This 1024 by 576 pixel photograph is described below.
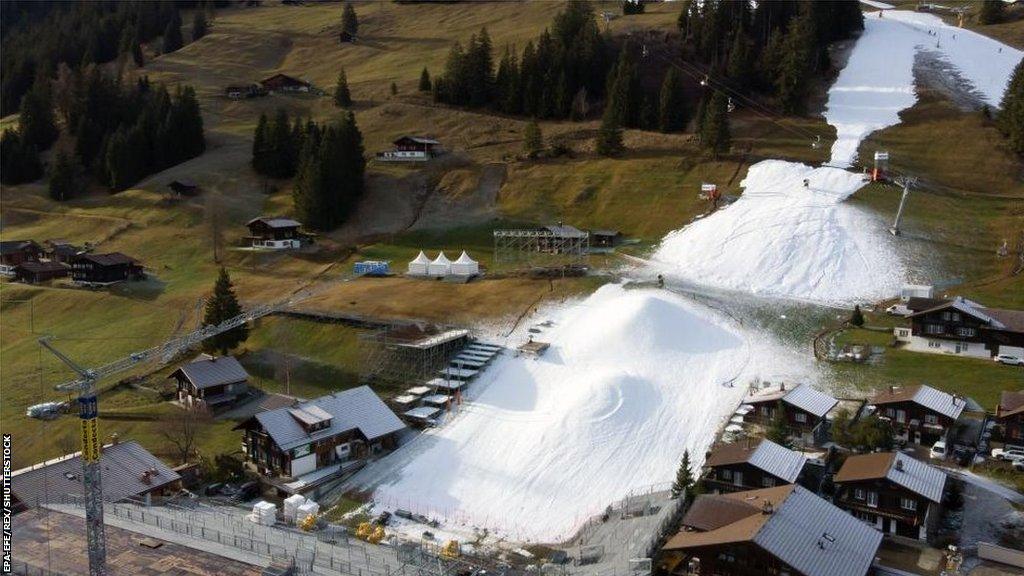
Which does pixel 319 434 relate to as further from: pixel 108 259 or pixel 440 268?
pixel 108 259

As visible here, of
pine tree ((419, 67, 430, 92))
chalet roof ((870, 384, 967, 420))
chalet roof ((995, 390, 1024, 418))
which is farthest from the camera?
pine tree ((419, 67, 430, 92))

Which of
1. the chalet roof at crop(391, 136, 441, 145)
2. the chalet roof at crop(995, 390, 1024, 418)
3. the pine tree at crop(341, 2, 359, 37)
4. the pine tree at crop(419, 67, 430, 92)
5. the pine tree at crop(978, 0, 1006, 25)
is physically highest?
the pine tree at crop(978, 0, 1006, 25)

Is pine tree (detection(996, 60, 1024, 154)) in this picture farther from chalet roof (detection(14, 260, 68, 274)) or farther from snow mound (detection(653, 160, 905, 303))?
chalet roof (detection(14, 260, 68, 274))

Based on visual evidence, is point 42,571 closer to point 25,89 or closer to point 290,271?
point 290,271

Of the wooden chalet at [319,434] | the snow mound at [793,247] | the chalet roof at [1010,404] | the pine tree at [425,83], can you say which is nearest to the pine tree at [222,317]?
the wooden chalet at [319,434]

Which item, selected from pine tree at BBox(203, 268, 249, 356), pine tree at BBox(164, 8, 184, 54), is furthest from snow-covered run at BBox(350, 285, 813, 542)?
pine tree at BBox(164, 8, 184, 54)

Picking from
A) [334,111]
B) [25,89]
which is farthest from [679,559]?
[25,89]
